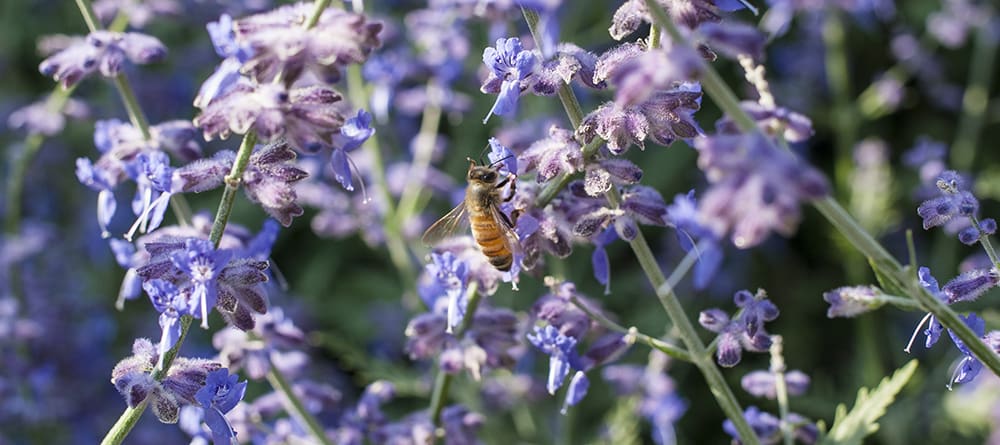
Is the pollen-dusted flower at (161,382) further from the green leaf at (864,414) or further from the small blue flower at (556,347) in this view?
the green leaf at (864,414)

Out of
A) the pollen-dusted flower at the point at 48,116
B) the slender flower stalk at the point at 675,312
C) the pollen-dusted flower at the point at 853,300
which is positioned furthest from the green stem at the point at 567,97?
the pollen-dusted flower at the point at 48,116

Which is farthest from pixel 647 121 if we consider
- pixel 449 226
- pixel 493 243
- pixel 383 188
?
pixel 383 188

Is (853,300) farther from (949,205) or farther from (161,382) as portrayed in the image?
(161,382)

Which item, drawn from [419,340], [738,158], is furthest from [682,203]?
[738,158]

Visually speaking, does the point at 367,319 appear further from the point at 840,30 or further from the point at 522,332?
the point at 840,30

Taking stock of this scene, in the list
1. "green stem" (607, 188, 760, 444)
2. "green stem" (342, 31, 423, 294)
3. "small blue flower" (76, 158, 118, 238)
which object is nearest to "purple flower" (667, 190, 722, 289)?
"green stem" (607, 188, 760, 444)

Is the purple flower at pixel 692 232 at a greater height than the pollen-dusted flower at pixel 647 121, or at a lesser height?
lesser
